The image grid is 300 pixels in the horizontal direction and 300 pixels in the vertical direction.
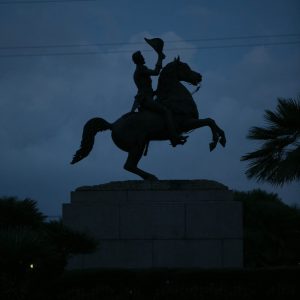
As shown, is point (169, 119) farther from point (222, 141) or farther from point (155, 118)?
point (222, 141)

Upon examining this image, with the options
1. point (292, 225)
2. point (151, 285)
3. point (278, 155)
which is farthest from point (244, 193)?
point (151, 285)

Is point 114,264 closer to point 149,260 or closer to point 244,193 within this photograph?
point 149,260

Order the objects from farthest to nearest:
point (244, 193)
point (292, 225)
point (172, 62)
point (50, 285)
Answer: point (244, 193)
point (292, 225)
point (172, 62)
point (50, 285)

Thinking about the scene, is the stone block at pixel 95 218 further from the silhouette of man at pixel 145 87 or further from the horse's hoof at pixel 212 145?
the horse's hoof at pixel 212 145

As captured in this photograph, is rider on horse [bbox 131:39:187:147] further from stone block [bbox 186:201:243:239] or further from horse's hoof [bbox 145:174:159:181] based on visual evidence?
stone block [bbox 186:201:243:239]

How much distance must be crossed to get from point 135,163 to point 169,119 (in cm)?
121

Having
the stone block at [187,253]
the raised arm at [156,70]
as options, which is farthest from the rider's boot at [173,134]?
the stone block at [187,253]

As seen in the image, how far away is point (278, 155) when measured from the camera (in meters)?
16.2

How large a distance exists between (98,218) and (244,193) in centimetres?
2253

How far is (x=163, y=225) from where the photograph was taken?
1460cm

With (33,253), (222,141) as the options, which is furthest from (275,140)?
(33,253)

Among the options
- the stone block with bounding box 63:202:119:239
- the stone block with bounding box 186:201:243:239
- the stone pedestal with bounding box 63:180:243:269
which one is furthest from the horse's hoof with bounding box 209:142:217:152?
the stone block with bounding box 63:202:119:239

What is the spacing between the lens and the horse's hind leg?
1510 cm

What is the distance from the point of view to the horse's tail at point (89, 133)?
50.7ft
